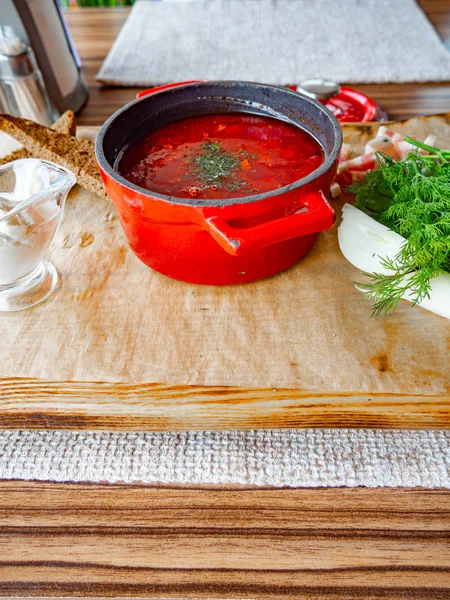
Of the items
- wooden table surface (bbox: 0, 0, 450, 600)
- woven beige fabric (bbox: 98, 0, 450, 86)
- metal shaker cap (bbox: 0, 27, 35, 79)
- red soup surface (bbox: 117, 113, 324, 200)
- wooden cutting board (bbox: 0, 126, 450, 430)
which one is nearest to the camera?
wooden table surface (bbox: 0, 0, 450, 600)

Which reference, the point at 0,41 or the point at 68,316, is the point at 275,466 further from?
the point at 0,41

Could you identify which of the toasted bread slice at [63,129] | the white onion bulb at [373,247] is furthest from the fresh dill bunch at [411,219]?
the toasted bread slice at [63,129]

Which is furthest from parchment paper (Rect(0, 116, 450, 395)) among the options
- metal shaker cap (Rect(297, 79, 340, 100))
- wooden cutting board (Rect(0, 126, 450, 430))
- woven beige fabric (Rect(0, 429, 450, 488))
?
metal shaker cap (Rect(297, 79, 340, 100))

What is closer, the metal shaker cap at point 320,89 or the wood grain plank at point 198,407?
the wood grain plank at point 198,407

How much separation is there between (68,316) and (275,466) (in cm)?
45

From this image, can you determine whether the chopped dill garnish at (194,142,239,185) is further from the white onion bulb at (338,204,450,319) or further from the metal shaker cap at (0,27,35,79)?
the metal shaker cap at (0,27,35,79)

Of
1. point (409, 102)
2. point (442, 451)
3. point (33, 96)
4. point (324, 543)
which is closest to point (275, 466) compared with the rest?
point (324, 543)

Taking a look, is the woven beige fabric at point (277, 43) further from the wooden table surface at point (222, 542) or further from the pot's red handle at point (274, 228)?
the wooden table surface at point (222, 542)

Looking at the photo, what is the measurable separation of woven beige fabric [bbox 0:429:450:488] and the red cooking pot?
0.98 ft

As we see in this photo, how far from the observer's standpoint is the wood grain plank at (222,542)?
72 centimetres

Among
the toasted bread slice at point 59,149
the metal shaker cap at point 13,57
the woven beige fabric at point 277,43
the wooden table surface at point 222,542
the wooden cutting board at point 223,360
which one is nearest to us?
the wooden table surface at point 222,542

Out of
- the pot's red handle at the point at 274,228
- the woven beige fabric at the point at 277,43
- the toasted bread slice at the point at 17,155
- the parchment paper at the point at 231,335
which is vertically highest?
the pot's red handle at the point at 274,228

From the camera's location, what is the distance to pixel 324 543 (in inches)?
29.6

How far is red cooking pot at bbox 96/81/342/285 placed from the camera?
2.68ft
